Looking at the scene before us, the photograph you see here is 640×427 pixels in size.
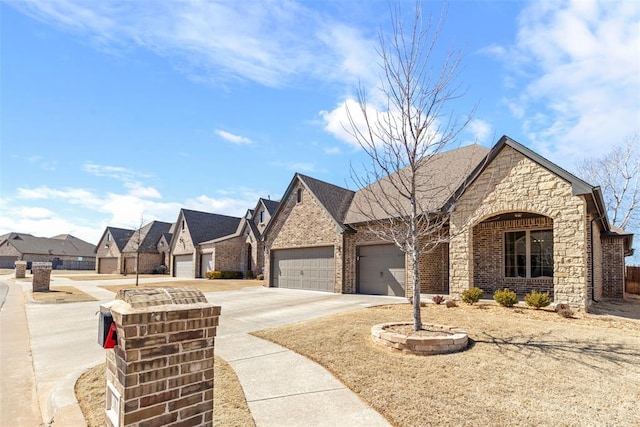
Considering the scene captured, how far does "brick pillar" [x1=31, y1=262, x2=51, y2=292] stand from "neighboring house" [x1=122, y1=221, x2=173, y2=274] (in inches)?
888

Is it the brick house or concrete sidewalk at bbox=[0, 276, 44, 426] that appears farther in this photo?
the brick house

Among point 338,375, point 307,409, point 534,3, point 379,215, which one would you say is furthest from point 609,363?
point 379,215

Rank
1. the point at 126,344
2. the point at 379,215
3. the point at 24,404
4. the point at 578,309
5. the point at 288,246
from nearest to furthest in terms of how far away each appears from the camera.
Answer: the point at 126,344 < the point at 24,404 < the point at 578,309 < the point at 379,215 < the point at 288,246

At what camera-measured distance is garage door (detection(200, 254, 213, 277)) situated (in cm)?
3205

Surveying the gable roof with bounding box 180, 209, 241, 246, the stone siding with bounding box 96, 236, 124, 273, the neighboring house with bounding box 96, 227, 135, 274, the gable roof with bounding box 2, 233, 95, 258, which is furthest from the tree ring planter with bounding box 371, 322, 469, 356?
the gable roof with bounding box 2, 233, 95, 258

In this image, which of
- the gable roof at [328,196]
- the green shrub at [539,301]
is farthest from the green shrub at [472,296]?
the gable roof at [328,196]

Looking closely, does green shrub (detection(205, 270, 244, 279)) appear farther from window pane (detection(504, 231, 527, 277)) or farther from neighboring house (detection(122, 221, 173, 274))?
window pane (detection(504, 231, 527, 277))

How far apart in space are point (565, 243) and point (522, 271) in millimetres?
4021

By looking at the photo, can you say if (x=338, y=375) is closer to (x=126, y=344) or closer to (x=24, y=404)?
(x=126, y=344)

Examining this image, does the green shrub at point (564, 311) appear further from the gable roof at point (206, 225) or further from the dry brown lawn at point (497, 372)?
the gable roof at point (206, 225)

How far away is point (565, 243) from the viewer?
10914 millimetres

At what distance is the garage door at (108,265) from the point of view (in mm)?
46219

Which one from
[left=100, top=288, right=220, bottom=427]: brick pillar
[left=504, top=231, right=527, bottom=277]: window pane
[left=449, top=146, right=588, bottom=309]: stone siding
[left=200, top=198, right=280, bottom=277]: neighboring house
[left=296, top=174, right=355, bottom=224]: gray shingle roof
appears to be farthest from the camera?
[left=200, top=198, right=280, bottom=277]: neighboring house

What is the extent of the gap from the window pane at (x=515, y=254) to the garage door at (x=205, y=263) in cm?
2415
